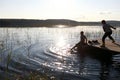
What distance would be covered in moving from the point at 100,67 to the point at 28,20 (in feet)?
395

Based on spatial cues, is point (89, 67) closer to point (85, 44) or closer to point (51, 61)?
point (51, 61)

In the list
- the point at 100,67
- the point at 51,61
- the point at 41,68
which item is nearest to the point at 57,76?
the point at 41,68

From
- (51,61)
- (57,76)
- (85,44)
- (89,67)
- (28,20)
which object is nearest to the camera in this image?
(57,76)

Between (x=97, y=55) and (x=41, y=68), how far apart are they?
5.37 metres

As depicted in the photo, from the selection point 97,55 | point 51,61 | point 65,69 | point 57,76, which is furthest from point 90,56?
point 57,76

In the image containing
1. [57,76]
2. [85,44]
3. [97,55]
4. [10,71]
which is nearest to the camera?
[57,76]

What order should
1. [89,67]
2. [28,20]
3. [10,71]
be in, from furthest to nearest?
[28,20] → [89,67] → [10,71]

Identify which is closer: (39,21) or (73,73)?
(73,73)

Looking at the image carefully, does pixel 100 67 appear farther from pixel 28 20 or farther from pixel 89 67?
pixel 28 20

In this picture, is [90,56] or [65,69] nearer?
[65,69]

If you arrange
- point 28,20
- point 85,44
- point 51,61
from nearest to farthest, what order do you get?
point 51,61
point 85,44
point 28,20

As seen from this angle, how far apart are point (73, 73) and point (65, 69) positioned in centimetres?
112

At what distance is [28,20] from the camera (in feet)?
438

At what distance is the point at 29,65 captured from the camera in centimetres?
1552
